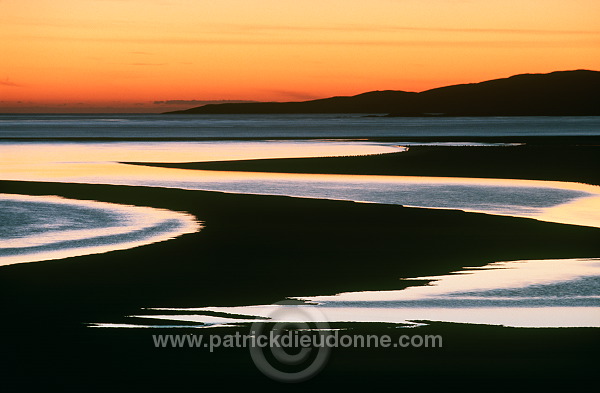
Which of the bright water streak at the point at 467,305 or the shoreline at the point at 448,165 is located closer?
the bright water streak at the point at 467,305

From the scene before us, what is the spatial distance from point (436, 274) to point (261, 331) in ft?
13.9

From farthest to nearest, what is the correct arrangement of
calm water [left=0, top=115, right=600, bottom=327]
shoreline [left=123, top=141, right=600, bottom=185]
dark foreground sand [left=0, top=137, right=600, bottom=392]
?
shoreline [left=123, top=141, right=600, bottom=185]
calm water [left=0, top=115, right=600, bottom=327]
dark foreground sand [left=0, top=137, right=600, bottom=392]

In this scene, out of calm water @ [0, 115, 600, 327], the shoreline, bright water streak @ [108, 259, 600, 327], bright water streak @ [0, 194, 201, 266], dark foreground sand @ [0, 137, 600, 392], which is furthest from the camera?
the shoreline

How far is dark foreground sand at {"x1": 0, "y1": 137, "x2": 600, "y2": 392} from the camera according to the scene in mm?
8500

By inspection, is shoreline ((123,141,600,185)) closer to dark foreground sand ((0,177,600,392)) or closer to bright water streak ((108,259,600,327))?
dark foreground sand ((0,177,600,392))

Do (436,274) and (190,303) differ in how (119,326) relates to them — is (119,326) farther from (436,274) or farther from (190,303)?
(436,274)

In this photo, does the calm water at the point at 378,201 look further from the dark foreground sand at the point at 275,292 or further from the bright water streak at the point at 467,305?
the dark foreground sand at the point at 275,292

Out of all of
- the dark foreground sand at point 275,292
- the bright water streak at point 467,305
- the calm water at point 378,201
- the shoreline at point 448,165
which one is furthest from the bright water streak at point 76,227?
the shoreline at point 448,165

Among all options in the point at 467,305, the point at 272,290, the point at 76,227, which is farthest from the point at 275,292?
the point at 76,227

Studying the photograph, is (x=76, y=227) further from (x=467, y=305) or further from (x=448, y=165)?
(x=448, y=165)

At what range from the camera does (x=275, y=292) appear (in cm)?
1208

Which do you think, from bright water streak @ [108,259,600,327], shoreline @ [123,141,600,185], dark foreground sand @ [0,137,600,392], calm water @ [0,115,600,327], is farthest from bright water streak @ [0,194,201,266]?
shoreline @ [123,141,600,185]

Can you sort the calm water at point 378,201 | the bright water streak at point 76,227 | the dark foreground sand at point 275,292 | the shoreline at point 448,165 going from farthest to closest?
1. the shoreline at point 448,165
2. the bright water streak at point 76,227
3. the calm water at point 378,201
4. the dark foreground sand at point 275,292

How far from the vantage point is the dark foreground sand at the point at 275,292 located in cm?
850
